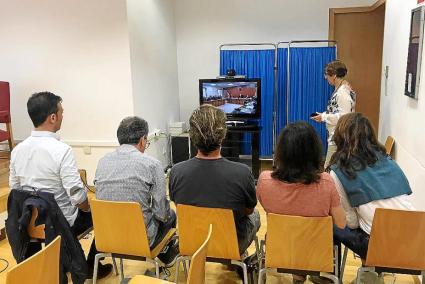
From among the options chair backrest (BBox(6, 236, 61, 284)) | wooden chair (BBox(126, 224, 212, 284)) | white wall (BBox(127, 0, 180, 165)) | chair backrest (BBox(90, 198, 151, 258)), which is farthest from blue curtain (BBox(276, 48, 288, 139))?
chair backrest (BBox(6, 236, 61, 284))

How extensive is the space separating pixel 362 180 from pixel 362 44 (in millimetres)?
3936

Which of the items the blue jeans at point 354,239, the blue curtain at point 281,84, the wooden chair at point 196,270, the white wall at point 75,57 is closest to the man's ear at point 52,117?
the wooden chair at point 196,270

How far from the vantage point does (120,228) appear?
202cm

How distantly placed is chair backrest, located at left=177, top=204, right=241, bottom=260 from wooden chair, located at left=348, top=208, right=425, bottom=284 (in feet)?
2.21

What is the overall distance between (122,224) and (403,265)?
1.42 metres

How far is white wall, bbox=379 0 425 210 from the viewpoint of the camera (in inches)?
104

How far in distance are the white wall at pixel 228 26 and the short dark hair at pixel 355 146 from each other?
3.61 metres

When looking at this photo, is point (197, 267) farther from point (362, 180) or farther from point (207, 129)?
point (362, 180)

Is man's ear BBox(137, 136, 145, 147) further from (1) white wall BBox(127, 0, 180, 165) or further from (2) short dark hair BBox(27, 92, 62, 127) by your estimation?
(1) white wall BBox(127, 0, 180, 165)

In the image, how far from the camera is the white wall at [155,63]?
169 inches

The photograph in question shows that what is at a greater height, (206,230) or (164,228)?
(206,230)

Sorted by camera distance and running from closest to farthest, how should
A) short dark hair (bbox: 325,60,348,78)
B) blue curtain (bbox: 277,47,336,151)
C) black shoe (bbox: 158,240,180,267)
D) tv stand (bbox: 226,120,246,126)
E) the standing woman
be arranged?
black shoe (bbox: 158,240,180,267)
the standing woman
short dark hair (bbox: 325,60,348,78)
tv stand (bbox: 226,120,246,126)
blue curtain (bbox: 277,47,336,151)

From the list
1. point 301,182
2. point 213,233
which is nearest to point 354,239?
point 301,182

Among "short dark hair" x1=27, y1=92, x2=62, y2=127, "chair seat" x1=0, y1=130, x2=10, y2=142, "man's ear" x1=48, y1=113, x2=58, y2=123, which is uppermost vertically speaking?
"short dark hair" x1=27, y1=92, x2=62, y2=127
